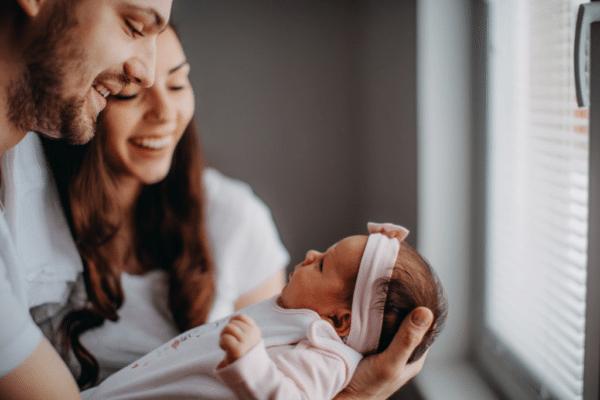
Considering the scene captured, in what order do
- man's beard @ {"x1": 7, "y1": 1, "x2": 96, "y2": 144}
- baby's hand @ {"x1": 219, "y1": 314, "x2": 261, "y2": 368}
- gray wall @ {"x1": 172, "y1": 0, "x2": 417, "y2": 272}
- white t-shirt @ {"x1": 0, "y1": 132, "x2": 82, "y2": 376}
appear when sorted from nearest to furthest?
baby's hand @ {"x1": 219, "y1": 314, "x2": 261, "y2": 368}
man's beard @ {"x1": 7, "y1": 1, "x2": 96, "y2": 144}
white t-shirt @ {"x1": 0, "y1": 132, "x2": 82, "y2": 376}
gray wall @ {"x1": 172, "y1": 0, "x2": 417, "y2": 272}

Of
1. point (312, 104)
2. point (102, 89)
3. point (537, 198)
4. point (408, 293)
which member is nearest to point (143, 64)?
point (102, 89)

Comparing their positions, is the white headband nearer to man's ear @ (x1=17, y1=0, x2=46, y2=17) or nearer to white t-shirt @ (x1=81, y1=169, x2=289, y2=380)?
white t-shirt @ (x1=81, y1=169, x2=289, y2=380)

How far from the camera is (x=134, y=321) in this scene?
3.26ft

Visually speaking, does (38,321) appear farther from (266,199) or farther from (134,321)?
(266,199)

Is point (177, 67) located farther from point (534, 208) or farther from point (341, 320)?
point (534, 208)

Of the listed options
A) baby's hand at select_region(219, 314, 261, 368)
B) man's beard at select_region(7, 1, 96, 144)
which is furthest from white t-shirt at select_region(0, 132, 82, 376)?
baby's hand at select_region(219, 314, 261, 368)

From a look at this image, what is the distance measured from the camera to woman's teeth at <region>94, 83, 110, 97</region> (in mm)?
769

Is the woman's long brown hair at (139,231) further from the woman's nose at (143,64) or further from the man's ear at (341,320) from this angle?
the man's ear at (341,320)

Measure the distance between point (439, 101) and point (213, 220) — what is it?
0.54m

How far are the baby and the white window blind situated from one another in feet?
1.17

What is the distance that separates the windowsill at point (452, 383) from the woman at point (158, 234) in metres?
0.36

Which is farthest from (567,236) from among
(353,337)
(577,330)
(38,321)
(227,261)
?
(38,321)

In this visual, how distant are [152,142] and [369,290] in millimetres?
515

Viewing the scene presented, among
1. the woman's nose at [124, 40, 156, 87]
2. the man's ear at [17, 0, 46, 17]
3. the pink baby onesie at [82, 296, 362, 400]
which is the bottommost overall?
the pink baby onesie at [82, 296, 362, 400]
